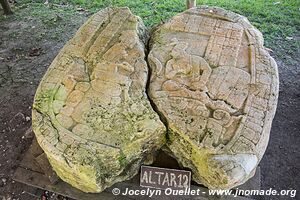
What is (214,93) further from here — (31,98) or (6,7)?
(6,7)

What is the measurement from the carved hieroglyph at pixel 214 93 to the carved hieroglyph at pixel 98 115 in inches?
6.4

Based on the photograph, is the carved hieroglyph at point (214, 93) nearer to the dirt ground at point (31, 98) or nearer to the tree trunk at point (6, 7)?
the dirt ground at point (31, 98)

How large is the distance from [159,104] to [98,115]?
16.9 inches

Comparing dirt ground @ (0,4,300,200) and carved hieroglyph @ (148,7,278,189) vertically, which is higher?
carved hieroglyph @ (148,7,278,189)

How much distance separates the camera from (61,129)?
95.5 inches

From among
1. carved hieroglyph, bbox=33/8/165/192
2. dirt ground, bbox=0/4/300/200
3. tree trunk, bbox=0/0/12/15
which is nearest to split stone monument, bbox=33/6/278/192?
carved hieroglyph, bbox=33/8/165/192

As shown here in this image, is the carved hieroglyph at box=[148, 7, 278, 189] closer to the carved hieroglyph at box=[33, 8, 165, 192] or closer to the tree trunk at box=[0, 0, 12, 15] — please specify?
the carved hieroglyph at box=[33, 8, 165, 192]

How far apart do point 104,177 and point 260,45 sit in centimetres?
161

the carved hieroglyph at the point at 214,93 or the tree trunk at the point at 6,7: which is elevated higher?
the carved hieroglyph at the point at 214,93

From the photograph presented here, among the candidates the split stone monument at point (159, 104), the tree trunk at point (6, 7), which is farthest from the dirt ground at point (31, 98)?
the split stone monument at point (159, 104)

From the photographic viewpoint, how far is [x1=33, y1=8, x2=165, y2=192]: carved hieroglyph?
233 cm

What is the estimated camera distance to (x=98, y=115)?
2484mm

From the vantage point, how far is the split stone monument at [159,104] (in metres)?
2.30

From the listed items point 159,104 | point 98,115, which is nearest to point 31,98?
point 98,115
